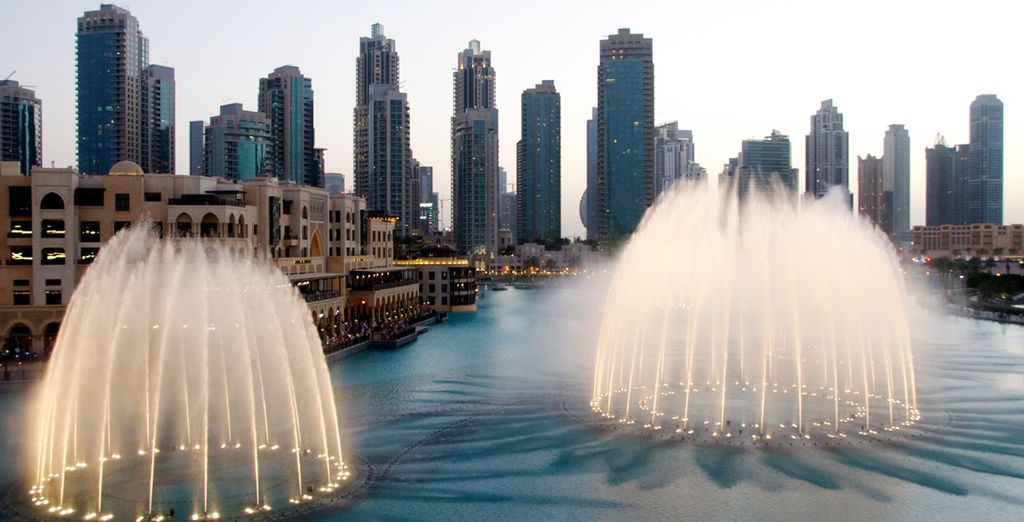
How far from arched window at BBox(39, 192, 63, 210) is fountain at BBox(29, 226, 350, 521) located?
401 centimetres

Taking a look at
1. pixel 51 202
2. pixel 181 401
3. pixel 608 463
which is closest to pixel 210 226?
pixel 51 202

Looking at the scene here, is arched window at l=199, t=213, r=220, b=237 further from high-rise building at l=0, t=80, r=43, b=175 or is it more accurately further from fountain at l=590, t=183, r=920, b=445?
high-rise building at l=0, t=80, r=43, b=175

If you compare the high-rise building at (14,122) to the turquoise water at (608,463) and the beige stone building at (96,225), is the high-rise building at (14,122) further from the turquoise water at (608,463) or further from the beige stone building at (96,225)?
the turquoise water at (608,463)

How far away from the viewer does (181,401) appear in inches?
1518

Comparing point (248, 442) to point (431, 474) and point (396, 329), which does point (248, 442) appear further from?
point (396, 329)

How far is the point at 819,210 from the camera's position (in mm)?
44844

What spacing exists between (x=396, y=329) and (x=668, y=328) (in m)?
25.2

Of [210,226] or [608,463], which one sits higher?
[210,226]

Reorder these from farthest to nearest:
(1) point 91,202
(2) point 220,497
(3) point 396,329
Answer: (3) point 396,329
(1) point 91,202
(2) point 220,497

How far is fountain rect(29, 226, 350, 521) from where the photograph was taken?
26.0m

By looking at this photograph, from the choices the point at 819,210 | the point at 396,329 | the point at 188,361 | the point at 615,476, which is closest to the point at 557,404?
the point at 615,476

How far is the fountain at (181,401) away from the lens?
2595 centimetres

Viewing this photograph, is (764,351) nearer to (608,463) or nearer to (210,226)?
(608,463)

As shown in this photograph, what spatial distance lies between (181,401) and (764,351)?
25342mm
